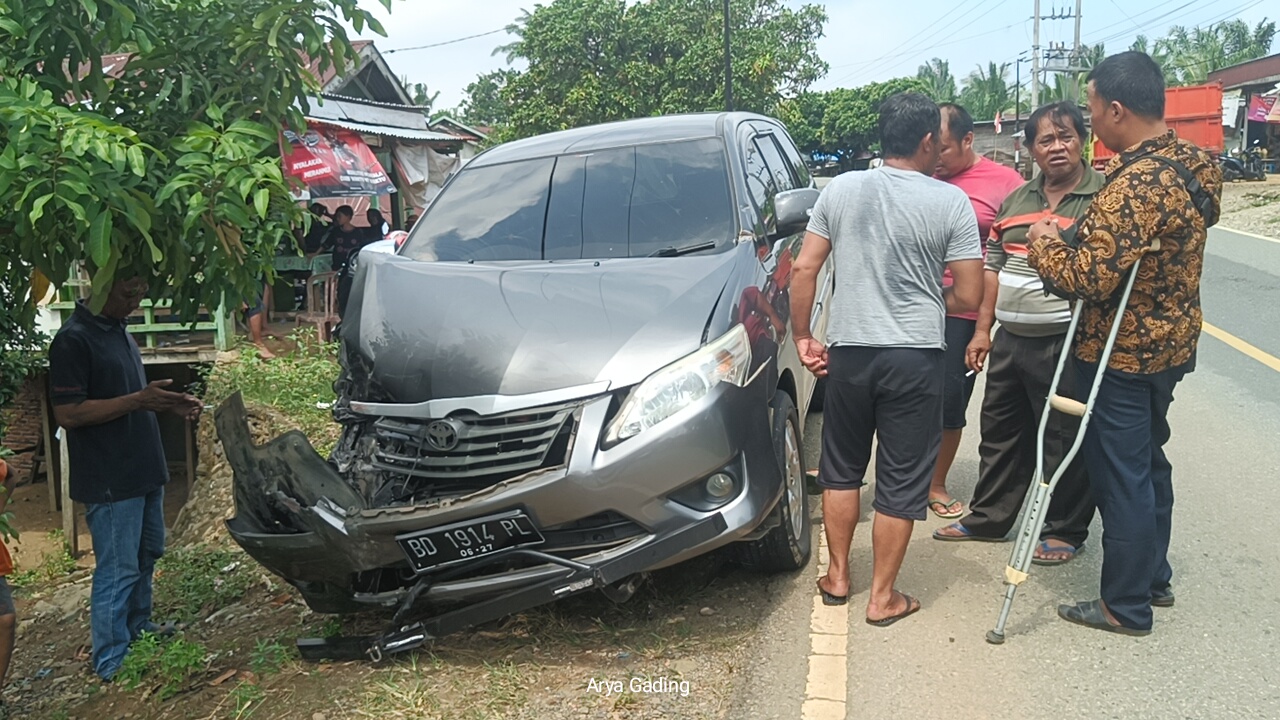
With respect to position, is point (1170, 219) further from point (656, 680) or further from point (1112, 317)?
point (656, 680)

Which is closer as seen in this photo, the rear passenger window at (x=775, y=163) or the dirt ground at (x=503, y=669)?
the dirt ground at (x=503, y=669)

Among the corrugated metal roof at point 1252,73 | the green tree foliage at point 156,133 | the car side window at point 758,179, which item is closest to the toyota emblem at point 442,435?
the green tree foliage at point 156,133

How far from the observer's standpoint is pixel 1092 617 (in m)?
3.59

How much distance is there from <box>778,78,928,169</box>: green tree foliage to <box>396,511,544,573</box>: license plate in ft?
173

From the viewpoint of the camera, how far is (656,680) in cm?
340

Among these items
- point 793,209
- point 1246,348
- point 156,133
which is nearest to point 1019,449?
point 793,209

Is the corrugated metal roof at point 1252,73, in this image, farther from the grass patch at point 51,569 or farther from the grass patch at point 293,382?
the grass patch at point 51,569

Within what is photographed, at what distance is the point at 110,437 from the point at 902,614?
3366 millimetres

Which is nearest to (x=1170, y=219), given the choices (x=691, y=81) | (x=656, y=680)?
(x=656, y=680)

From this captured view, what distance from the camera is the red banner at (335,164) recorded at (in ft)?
40.9

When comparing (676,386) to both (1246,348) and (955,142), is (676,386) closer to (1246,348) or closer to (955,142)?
(955,142)

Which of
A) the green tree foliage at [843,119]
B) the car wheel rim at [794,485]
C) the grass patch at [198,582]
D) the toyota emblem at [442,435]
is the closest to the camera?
the toyota emblem at [442,435]

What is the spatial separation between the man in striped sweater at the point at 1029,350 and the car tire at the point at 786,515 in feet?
2.71

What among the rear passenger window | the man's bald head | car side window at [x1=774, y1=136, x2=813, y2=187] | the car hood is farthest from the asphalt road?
car side window at [x1=774, y1=136, x2=813, y2=187]
